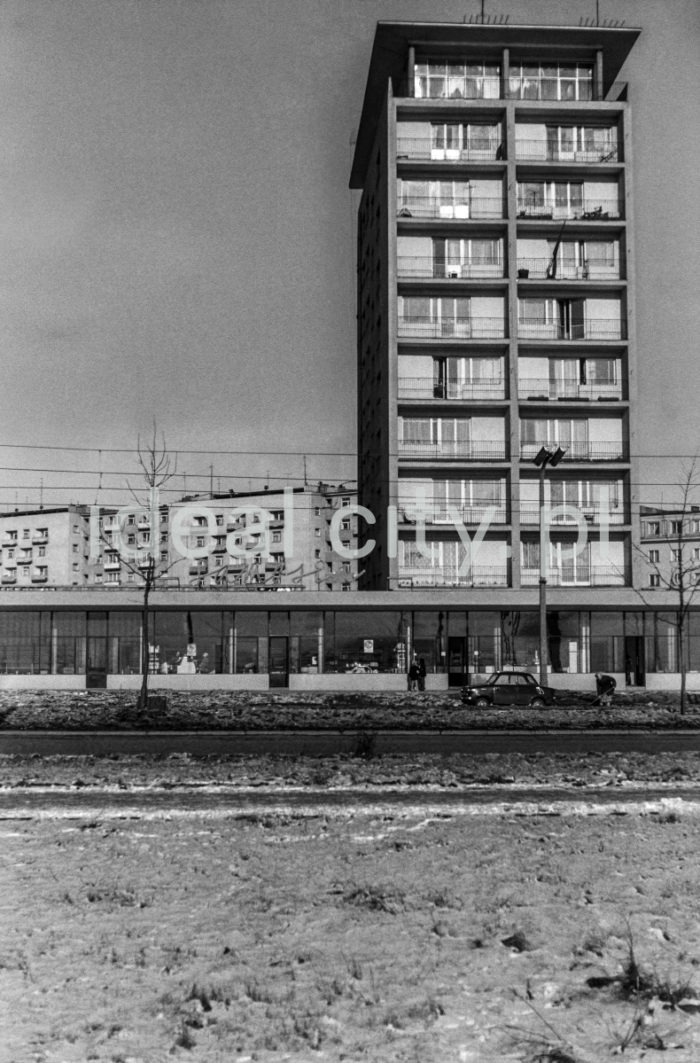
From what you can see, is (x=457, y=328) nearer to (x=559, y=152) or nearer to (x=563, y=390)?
(x=563, y=390)

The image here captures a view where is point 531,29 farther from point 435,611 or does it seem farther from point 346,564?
point 346,564

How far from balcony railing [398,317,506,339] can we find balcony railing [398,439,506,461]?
576 centimetres

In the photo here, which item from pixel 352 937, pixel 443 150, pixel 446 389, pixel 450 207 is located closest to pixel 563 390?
pixel 446 389

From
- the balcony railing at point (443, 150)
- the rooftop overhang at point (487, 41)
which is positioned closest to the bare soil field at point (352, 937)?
the balcony railing at point (443, 150)

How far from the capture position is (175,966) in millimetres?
6824

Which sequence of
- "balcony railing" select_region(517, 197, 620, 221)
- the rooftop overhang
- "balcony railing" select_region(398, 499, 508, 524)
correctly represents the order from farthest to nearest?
1. "balcony railing" select_region(517, 197, 620, 221)
2. the rooftop overhang
3. "balcony railing" select_region(398, 499, 508, 524)

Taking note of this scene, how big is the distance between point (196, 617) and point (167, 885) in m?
38.4

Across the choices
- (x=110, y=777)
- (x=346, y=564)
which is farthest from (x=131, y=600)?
(x=346, y=564)

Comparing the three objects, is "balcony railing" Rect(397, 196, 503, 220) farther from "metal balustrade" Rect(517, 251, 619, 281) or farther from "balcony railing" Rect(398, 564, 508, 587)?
"balcony railing" Rect(398, 564, 508, 587)

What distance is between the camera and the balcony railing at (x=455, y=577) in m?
52.2

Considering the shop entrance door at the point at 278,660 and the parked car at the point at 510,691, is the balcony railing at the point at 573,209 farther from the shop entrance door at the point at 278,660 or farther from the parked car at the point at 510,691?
the parked car at the point at 510,691

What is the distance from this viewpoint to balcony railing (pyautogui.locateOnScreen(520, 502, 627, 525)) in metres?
52.8

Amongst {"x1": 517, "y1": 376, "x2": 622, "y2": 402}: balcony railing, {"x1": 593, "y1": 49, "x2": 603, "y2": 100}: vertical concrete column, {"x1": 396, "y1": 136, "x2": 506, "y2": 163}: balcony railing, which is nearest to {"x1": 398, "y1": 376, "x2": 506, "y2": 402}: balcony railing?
{"x1": 517, "y1": 376, "x2": 622, "y2": 402}: balcony railing

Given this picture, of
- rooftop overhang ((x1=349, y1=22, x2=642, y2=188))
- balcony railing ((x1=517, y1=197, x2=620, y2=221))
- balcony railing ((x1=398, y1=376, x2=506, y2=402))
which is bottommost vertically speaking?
balcony railing ((x1=398, y1=376, x2=506, y2=402))
